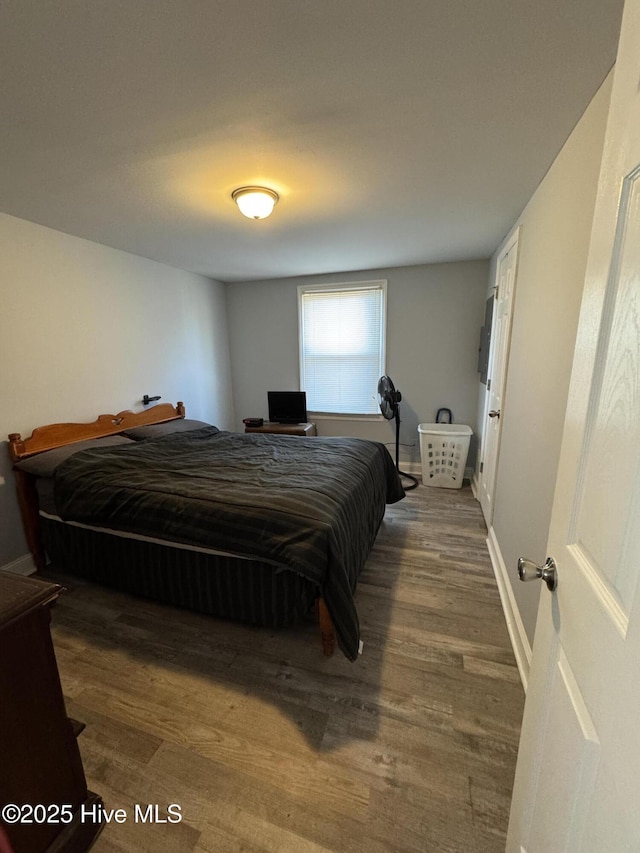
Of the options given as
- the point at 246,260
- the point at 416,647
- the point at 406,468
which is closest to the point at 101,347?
the point at 246,260

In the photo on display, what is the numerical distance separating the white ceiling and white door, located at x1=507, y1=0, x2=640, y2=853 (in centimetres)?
73

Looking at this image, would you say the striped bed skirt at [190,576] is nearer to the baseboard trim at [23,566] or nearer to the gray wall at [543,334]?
the baseboard trim at [23,566]

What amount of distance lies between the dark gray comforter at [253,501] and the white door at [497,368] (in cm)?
90

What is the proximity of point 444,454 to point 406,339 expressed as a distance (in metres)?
1.38

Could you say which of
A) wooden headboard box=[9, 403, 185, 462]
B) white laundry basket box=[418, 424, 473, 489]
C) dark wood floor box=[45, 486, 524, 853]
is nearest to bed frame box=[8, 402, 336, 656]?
wooden headboard box=[9, 403, 185, 462]

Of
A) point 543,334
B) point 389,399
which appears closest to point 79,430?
point 389,399

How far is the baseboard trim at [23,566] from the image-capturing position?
2284mm

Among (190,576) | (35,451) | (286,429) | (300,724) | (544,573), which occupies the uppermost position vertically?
(544,573)

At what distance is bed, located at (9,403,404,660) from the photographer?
1635 mm

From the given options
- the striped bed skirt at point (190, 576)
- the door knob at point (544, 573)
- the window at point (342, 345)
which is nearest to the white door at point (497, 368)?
the window at point (342, 345)

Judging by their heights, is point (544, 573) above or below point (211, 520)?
above

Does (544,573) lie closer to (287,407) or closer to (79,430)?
(79,430)

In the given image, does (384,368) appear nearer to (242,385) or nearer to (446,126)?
(242,385)

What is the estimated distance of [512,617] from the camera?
184 centimetres
